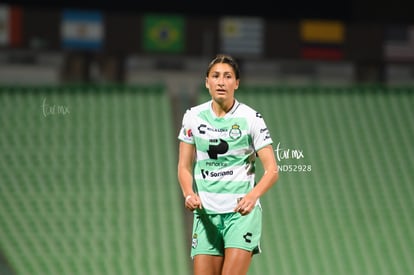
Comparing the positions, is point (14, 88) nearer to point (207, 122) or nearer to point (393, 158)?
point (393, 158)

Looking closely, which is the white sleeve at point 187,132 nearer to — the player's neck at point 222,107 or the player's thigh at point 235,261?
the player's neck at point 222,107

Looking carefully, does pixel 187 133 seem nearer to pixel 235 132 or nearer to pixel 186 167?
pixel 186 167

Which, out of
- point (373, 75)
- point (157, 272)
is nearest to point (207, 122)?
point (157, 272)

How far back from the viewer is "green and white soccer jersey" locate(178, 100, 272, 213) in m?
5.15

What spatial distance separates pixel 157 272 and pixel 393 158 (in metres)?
4.34

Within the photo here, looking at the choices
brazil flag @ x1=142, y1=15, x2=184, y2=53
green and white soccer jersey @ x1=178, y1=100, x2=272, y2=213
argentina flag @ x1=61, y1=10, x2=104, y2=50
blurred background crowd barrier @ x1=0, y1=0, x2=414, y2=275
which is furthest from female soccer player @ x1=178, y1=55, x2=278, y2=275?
argentina flag @ x1=61, y1=10, x2=104, y2=50

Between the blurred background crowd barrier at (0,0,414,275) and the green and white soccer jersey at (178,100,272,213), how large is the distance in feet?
19.6

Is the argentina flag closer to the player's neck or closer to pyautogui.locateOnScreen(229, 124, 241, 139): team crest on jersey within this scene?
the player's neck

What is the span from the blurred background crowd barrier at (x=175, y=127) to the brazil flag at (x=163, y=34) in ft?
0.07

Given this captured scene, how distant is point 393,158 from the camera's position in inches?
503

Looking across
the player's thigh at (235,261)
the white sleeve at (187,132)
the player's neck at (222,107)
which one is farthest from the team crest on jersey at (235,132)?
the player's thigh at (235,261)

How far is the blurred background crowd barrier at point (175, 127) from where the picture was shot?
11227 millimetres

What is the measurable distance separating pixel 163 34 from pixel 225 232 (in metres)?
8.11

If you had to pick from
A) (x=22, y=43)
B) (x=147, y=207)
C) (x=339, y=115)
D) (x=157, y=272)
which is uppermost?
(x=22, y=43)
